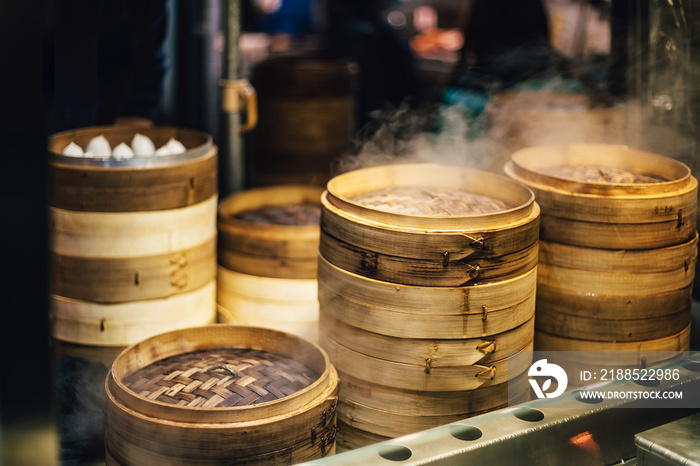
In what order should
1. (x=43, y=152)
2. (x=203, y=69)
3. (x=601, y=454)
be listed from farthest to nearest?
(x=203, y=69)
(x=601, y=454)
(x=43, y=152)

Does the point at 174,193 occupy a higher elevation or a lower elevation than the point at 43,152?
lower

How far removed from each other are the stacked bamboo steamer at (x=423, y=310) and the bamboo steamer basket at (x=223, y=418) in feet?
0.55

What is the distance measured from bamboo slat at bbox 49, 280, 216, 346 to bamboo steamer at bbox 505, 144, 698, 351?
56.2 inches

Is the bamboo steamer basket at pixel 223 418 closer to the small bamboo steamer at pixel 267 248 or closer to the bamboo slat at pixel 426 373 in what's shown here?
the bamboo slat at pixel 426 373

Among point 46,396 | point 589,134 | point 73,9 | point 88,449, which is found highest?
point 73,9

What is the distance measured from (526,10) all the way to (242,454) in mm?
5483

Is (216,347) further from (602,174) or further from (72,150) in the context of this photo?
(602,174)

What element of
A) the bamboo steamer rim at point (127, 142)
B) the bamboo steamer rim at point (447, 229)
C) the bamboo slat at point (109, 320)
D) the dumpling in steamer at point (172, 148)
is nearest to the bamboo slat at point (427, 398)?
the bamboo steamer rim at point (447, 229)

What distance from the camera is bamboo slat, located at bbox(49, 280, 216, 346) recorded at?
9.21 ft

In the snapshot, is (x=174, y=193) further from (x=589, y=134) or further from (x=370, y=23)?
(x=370, y=23)

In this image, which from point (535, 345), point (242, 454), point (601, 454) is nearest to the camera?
point (242, 454)

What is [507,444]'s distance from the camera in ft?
6.61

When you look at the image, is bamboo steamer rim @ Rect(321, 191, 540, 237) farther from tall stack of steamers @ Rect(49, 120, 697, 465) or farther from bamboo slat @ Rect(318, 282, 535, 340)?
bamboo slat @ Rect(318, 282, 535, 340)

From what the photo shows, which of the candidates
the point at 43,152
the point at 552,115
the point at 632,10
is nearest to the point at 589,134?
the point at 552,115
